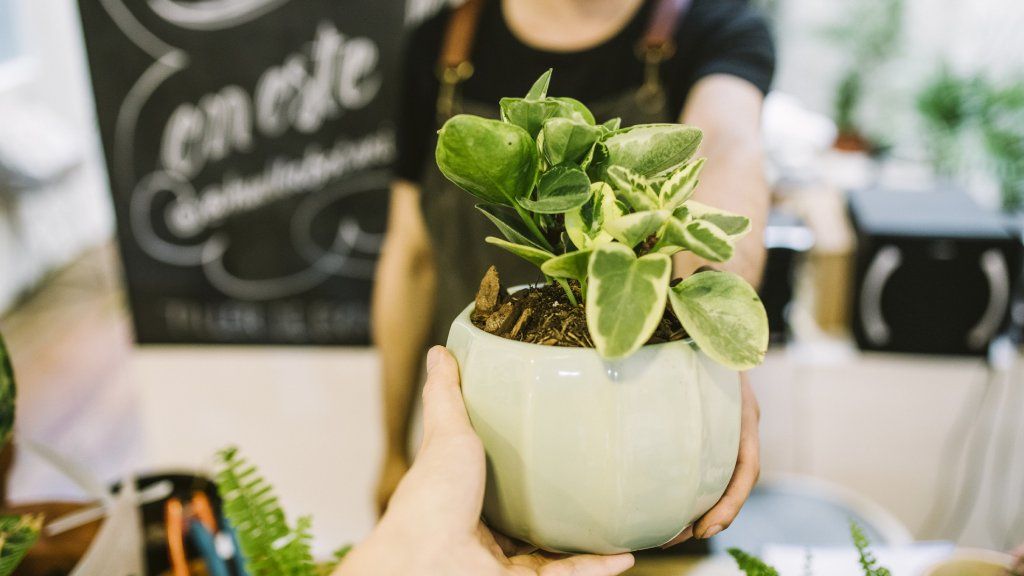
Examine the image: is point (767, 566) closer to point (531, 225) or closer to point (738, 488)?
point (738, 488)

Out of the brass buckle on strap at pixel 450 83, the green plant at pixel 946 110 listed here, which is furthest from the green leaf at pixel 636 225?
the green plant at pixel 946 110

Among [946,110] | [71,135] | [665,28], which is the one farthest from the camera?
[71,135]

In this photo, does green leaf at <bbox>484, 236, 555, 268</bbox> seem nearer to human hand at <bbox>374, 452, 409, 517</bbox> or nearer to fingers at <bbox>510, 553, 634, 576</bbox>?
fingers at <bbox>510, 553, 634, 576</bbox>

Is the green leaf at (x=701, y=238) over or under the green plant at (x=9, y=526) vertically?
over

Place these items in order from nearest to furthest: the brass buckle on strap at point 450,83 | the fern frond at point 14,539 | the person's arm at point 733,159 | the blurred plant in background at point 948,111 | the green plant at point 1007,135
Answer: the fern frond at point 14,539 → the person's arm at point 733,159 → the brass buckle on strap at point 450,83 → the green plant at point 1007,135 → the blurred plant in background at point 948,111

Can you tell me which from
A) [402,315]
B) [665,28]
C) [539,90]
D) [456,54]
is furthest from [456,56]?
[539,90]

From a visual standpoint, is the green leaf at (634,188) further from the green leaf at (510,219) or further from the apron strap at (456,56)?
the apron strap at (456,56)

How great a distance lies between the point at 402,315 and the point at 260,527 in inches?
36.3

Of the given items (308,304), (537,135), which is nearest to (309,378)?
(308,304)

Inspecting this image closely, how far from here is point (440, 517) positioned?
52 centimetres

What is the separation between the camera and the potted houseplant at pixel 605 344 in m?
0.50

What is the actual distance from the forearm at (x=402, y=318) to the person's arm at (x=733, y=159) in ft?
2.07

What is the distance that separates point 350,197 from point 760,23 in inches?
41.1

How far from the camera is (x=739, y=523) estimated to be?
2.26ft
